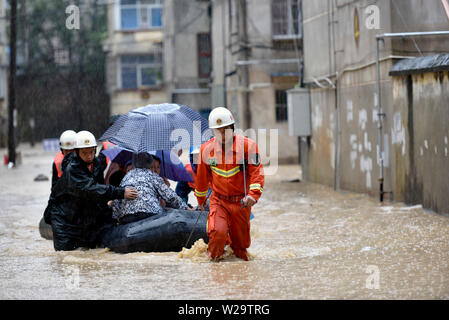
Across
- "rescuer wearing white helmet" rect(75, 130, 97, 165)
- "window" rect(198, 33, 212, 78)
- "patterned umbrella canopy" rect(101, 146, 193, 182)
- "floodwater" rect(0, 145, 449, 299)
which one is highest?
"window" rect(198, 33, 212, 78)

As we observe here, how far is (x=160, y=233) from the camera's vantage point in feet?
32.8

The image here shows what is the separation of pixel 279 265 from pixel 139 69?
133ft

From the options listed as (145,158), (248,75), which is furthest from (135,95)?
(145,158)

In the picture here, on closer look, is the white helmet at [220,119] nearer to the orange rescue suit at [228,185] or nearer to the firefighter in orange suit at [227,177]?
the firefighter in orange suit at [227,177]

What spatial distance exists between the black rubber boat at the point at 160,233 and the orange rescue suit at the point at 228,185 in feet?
2.77

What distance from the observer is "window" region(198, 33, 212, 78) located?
3962 cm

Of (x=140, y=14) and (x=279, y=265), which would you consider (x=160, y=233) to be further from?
(x=140, y=14)

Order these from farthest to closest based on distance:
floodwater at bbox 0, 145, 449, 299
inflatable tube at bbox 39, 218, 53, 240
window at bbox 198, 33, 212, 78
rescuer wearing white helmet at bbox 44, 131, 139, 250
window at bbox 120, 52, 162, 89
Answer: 1. window at bbox 120, 52, 162, 89
2. window at bbox 198, 33, 212, 78
3. inflatable tube at bbox 39, 218, 53, 240
4. rescuer wearing white helmet at bbox 44, 131, 139, 250
5. floodwater at bbox 0, 145, 449, 299

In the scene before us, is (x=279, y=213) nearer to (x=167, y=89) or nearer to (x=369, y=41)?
(x=369, y=41)

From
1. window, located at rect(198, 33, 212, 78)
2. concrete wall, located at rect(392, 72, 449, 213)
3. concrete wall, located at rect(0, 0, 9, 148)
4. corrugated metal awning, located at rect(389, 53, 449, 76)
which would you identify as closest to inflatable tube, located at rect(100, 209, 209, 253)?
concrete wall, located at rect(392, 72, 449, 213)

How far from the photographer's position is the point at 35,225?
14.1 meters

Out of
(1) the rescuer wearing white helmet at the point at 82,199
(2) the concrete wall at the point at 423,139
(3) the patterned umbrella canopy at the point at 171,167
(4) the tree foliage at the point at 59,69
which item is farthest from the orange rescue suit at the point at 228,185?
(4) the tree foliage at the point at 59,69

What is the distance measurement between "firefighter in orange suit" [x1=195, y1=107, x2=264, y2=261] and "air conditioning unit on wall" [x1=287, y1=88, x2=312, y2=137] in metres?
12.0

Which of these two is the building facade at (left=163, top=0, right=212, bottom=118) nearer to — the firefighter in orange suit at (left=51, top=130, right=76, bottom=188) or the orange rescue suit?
the firefighter in orange suit at (left=51, top=130, right=76, bottom=188)
